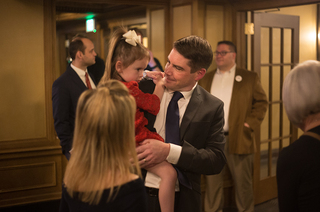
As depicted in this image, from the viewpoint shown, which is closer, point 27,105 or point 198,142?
point 198,142

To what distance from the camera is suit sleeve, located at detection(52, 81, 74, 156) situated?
321cm

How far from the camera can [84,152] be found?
1.28 m

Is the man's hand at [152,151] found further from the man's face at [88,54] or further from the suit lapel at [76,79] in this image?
the man's face at [88,54]

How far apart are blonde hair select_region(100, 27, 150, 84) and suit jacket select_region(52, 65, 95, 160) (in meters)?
1.31

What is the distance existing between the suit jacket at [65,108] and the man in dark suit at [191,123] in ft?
4.90

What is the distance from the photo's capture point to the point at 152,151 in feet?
5.77

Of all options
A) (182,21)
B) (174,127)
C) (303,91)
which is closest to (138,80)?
(174,127)

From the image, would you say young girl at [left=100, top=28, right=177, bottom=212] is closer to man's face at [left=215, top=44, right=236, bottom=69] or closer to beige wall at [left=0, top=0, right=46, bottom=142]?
man's face at [left=215, top=44, right=236, bottom=69]

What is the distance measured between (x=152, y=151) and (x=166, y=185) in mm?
234

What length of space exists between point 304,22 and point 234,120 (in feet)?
12.0

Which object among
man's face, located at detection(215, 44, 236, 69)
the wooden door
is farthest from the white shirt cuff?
the wooden door

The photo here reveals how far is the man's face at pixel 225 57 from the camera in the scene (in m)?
4.05

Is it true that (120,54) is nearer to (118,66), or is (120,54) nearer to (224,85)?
(118,66)

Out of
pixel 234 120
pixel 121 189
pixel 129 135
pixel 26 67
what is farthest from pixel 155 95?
pixel 26 67
